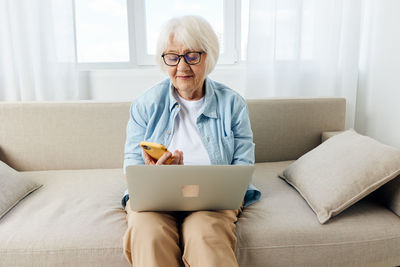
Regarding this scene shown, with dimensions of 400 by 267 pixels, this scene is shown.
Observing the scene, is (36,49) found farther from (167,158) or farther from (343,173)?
(343,173)

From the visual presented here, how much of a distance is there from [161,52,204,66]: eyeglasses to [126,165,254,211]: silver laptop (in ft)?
1.71

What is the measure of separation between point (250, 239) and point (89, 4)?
184cm

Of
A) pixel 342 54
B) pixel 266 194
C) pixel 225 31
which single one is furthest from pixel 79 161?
pixel 342 54

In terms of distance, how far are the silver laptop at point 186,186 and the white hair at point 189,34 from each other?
1.81 ft

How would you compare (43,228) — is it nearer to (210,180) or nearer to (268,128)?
(210,180)

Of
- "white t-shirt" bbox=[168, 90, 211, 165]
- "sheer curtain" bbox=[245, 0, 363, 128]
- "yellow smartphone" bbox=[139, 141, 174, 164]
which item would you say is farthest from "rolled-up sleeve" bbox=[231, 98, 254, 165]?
"sheer curtain" bbox=[245, 0, 363, 128]

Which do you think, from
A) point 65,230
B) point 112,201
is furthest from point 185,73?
point 65,230

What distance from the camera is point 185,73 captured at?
1.31m

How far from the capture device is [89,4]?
2176 millimetres

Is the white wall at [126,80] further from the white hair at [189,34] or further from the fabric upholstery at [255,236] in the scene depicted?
the fabric upholstery at [255,236]

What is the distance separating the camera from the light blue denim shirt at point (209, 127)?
4.43ft

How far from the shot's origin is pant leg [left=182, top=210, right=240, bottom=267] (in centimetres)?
100

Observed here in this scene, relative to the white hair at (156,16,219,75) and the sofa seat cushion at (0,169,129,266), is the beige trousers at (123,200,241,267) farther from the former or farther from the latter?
the white hair at (156,16,219,75)

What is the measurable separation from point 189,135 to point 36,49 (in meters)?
1.22
